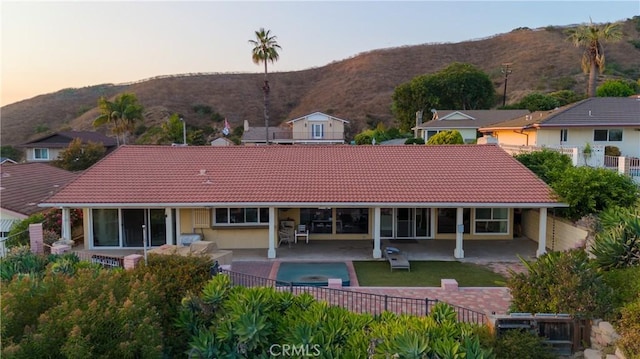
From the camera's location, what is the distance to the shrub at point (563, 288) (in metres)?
10.3

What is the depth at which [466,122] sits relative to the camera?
47.5m

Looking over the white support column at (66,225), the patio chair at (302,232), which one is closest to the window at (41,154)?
the white support column at (66,225)

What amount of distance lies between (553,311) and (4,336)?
36.3 ft

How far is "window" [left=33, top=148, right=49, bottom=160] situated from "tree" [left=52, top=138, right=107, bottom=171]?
22.3 ft

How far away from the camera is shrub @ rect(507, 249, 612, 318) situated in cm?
1027

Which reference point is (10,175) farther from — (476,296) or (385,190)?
(476,296)

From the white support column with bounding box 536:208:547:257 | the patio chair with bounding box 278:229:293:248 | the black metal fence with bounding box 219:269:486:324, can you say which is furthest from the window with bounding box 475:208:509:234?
the black metal fence with bounding box 219:269:486:324

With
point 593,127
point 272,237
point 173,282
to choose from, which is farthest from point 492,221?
point 173,282

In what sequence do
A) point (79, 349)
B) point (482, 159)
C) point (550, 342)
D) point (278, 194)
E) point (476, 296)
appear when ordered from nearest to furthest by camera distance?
point (79, 349)
point (550, 342)
point (476, 296)
point (278, 194)
point (482, 159)

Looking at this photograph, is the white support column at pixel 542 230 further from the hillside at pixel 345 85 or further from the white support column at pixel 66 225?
the hillside at pixel 345 85

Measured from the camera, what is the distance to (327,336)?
9.18m

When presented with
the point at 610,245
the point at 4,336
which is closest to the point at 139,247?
the point at 4,336

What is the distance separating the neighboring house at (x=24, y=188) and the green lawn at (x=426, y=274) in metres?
14.8

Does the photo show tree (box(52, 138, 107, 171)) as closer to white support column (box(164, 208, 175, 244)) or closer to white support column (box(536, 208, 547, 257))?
white support column (box(164, 208, 175, 244))
